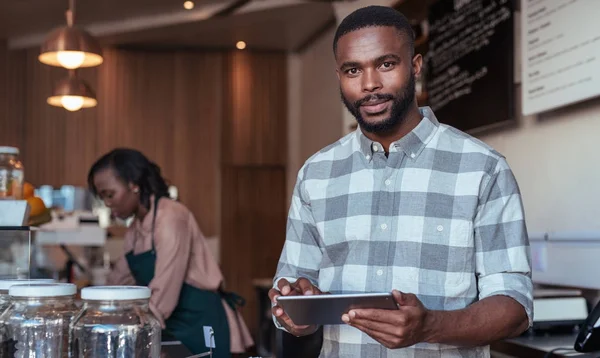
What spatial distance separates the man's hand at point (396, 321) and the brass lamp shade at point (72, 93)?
3.24m

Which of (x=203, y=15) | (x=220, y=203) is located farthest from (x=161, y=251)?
(x=220, y=203)

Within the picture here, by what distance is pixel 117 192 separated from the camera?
284cm

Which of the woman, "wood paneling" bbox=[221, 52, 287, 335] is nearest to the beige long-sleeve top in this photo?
the woman

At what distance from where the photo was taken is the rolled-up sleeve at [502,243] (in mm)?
1309

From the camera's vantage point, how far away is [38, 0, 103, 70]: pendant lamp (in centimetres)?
352

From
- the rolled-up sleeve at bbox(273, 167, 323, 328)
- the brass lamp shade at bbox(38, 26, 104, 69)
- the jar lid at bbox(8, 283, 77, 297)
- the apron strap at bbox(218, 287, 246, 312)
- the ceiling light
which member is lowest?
the apron strap at bbox(218, 287, 246, 312)

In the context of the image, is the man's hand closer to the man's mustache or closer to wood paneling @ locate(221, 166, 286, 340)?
the man's mustache

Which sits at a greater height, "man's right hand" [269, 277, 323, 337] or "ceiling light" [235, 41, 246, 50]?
"ceiling light" [235, 41, 246, 50]

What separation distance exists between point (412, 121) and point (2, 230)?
99 centimetres

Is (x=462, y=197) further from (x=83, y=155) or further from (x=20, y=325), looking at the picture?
(x=83, y=155)

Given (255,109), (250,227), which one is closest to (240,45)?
(255,109)

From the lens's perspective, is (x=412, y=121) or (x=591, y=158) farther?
(x=591, y=158)

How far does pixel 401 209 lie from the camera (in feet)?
4.65

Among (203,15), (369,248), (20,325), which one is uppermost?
(203,15)
